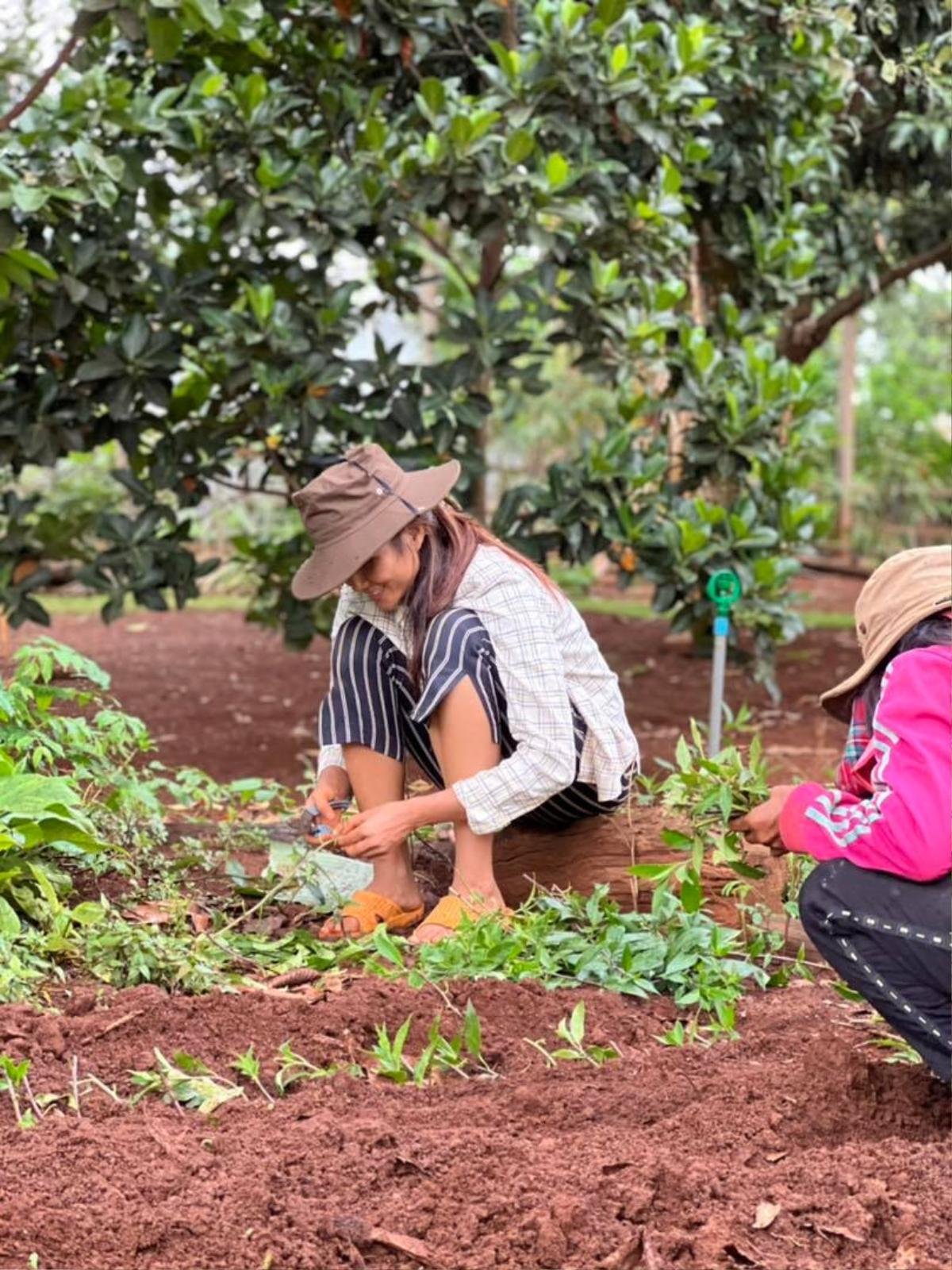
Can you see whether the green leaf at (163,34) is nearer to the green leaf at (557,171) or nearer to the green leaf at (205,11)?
the green leaf at (205,11)

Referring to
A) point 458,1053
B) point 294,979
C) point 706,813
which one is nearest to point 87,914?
point 294,979

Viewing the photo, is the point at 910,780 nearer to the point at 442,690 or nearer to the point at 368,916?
the point at 442,690

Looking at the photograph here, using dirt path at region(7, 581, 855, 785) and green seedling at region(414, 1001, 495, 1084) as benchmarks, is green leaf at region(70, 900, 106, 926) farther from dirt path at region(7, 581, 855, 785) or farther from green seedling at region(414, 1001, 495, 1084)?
dirt path at region(7, 581, 855, 785)

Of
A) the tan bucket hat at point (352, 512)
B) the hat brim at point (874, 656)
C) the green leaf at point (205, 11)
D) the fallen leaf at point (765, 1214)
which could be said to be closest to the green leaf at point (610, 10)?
the green leaf at point (205, 11)

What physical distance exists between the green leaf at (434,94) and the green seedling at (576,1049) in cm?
297

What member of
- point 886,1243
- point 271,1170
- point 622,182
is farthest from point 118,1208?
point 622,182

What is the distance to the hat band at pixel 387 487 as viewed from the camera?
131 inches

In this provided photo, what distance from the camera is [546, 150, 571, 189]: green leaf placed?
15.6ft

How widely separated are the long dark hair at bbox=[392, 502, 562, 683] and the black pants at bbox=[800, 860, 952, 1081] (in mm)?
1184

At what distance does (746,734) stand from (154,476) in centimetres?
240

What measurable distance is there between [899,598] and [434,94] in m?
2.99

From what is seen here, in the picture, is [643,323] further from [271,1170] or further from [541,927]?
[271,1170]

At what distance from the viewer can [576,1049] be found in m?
2.82

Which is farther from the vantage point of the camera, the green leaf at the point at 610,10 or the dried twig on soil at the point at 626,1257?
the green leaf at the point at 610,10
